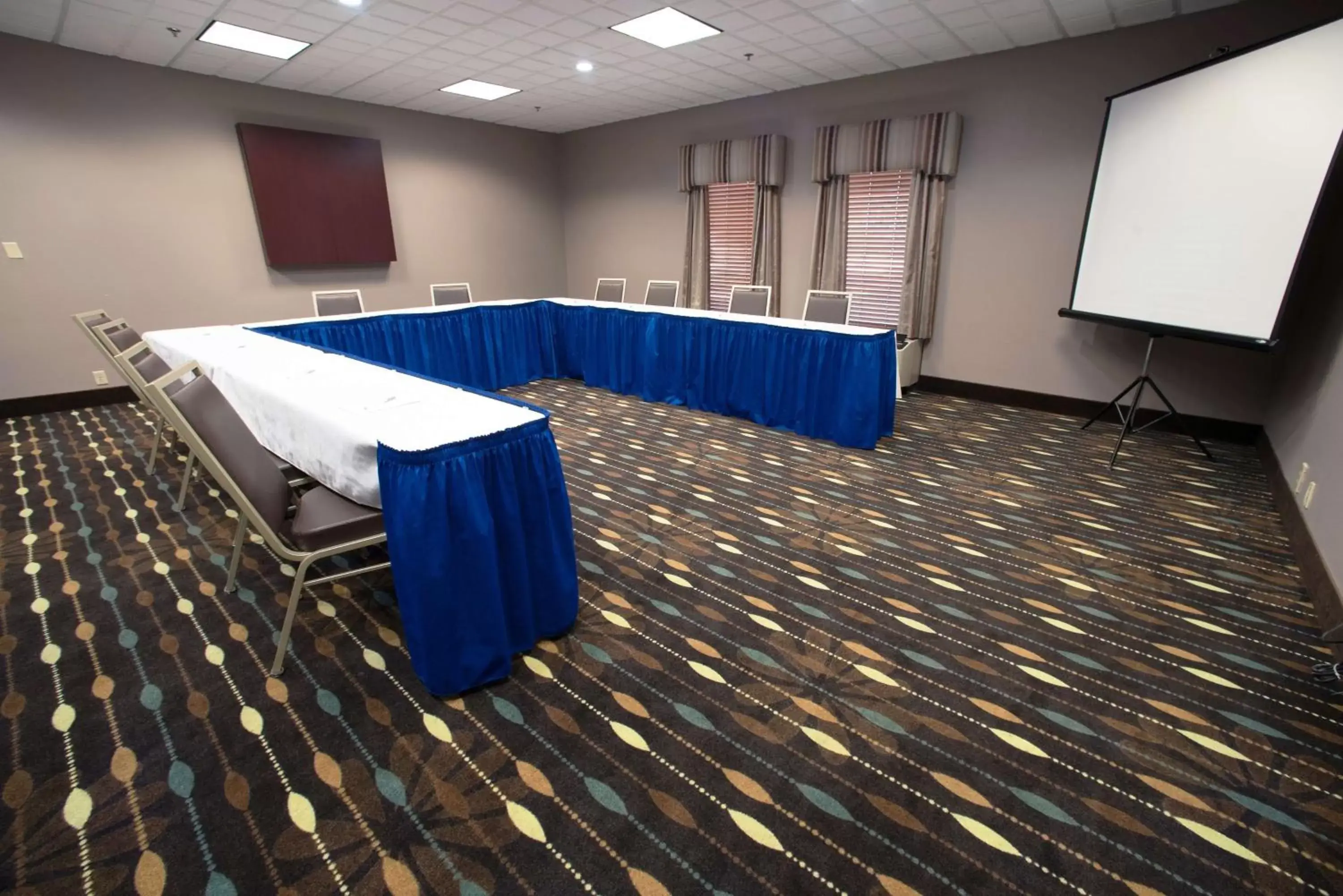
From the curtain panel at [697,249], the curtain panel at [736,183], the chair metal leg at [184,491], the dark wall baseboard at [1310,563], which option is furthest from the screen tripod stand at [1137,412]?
the chair metal leg at [184,491]

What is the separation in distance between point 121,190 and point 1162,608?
7.53 metres

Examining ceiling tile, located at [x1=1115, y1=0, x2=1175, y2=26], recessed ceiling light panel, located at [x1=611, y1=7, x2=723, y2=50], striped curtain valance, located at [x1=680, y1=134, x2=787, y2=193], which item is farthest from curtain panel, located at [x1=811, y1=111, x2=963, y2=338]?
recessed ceiling light panel, located at [x1=611, y1=7, x2=723, y2=50]

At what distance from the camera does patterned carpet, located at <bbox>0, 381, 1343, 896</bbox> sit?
1.32m

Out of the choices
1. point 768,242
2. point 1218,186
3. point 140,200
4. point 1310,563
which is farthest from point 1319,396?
point 140,200

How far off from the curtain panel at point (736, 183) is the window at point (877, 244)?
31.8 inches

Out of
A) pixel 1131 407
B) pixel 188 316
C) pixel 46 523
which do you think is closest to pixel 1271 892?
pixel 1131 407

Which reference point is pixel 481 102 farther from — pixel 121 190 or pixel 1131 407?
pixel 1131 407

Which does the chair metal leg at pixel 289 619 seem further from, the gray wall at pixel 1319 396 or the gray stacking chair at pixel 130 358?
the gray wall at pixel 1319 396

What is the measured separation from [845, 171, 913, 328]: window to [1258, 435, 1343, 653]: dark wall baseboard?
2949 mm

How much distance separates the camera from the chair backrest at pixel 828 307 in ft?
15.0

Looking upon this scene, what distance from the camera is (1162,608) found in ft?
7.34

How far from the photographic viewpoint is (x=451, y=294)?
569 cm

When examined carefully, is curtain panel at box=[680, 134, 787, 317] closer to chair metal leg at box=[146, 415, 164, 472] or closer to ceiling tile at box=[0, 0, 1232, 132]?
ceiling tile at box=[0, 0, 1232, 132]

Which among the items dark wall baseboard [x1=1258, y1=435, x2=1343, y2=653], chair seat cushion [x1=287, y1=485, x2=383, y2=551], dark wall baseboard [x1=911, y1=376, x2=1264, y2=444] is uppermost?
chair seat cushion [x1=287, y1=485, x2=383, y2=551]
